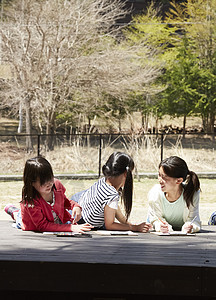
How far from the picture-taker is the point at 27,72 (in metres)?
22.3

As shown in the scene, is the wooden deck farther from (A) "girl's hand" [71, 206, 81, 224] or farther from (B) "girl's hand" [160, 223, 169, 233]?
(A) "girl's hand" [71, 206, 81, 224]

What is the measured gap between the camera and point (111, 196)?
175 inches

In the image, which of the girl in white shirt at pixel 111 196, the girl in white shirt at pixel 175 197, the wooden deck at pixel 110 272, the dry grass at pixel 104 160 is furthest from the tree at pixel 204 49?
the wooden deck at pixel 110 272

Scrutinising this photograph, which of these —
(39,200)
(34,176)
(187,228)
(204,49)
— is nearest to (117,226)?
(187,228)

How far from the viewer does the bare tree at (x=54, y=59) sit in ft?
73.2

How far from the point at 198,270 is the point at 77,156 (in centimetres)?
1517

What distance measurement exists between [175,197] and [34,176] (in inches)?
49.5

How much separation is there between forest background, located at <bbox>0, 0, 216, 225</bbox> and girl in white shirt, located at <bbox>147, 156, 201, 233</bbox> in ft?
39.3

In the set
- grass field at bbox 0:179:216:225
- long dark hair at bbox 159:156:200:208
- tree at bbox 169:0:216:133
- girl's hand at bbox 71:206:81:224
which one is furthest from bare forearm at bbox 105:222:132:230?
tree at bbox 169:0:216:133

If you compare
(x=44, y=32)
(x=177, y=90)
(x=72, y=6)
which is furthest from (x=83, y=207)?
(x=177, y=90)

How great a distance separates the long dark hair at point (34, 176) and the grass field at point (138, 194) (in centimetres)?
587

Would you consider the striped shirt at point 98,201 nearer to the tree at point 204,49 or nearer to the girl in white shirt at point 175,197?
the girl in white shirt at point 175,197

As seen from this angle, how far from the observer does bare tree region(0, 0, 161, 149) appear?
73.2 ft

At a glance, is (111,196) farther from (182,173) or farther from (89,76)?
(89,76)
